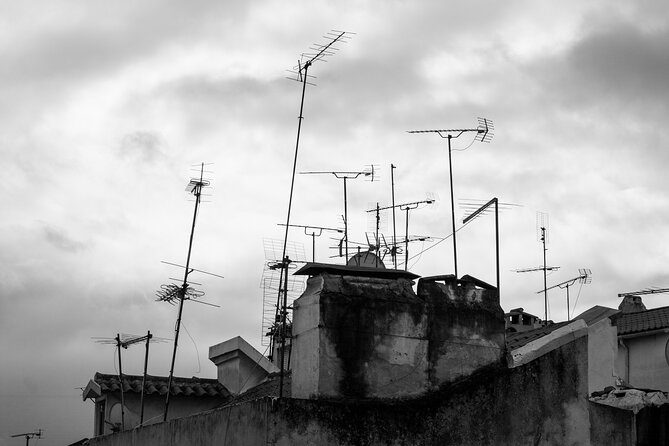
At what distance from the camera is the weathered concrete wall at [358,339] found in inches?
464

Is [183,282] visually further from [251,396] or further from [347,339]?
[347,339]

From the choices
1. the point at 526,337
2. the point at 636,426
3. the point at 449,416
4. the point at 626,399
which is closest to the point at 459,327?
the point at 449,416

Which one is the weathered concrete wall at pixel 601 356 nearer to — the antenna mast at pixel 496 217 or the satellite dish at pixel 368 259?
the antenna mast at pixel 496 217

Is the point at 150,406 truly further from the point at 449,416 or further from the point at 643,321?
the point at 643,321

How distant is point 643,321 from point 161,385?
49.7 ft

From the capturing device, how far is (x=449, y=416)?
39.7ft

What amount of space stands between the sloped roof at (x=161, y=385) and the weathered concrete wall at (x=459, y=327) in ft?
42.7

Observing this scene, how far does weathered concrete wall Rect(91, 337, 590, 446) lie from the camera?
11266 mm

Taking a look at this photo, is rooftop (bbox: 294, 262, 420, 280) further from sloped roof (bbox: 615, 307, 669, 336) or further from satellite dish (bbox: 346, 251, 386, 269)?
sloped roof (bbox: 615, 307, 669, 336)

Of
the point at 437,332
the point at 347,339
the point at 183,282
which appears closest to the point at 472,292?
the point at 437,332

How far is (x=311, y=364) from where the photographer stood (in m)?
11.8

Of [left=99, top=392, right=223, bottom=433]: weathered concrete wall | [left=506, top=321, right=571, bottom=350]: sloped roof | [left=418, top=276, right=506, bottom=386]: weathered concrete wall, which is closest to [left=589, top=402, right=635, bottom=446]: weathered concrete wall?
[left=418, top=276, right=506, bottom=386]: weathered concrete wall

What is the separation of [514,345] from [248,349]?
1227 cm

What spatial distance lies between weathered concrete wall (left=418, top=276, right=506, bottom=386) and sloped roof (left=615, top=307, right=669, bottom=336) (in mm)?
18539
